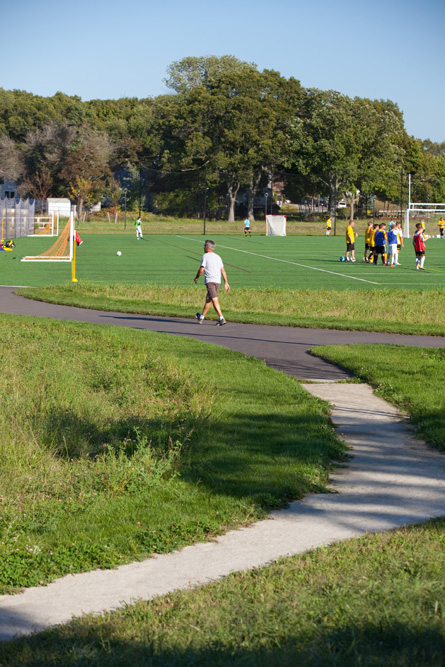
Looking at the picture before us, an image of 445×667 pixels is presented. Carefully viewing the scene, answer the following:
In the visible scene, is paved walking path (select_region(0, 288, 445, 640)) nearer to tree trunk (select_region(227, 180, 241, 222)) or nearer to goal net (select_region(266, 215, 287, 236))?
goal net (select_region(266, 215, 287, 236))

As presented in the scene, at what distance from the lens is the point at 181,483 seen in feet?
21.9

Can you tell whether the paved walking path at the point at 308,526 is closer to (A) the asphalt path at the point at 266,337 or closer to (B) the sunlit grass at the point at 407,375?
(B) the sunlit grass at the point at 407,375

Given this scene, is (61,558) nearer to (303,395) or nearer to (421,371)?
(303,395)

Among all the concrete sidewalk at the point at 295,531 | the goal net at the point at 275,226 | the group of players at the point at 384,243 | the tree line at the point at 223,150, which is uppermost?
the tree line at the point at 223,150

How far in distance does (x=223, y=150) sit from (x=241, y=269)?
67.0 m

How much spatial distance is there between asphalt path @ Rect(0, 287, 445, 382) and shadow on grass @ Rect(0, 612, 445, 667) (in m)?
8.03

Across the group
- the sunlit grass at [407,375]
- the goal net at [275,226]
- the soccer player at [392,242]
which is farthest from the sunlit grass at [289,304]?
the goal net at [275,226]

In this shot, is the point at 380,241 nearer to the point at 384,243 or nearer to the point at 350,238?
the point at 384,243

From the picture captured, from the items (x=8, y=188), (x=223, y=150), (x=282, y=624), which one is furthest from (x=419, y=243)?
(x=8, y=188)

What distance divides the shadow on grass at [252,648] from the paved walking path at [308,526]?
1.00 ft

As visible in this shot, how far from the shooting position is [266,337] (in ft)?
53.7

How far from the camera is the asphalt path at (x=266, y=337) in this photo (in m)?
13.1

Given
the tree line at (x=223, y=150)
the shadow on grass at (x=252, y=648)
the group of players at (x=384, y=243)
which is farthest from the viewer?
the tree line at (x=223, y=150)

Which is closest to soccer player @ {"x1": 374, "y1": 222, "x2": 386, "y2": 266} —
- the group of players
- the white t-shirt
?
the group of players
